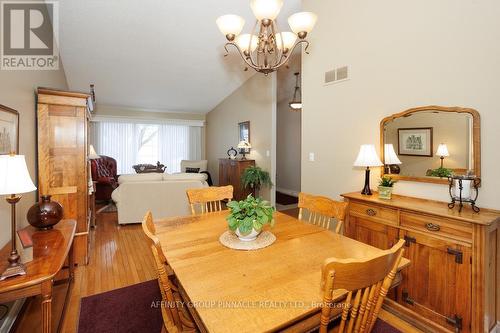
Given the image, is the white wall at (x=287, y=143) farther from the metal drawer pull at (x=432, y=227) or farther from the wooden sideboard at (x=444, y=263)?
the metal drawer pull at (x=432, y=227)

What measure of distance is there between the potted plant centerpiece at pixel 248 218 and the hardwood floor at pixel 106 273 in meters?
1.06

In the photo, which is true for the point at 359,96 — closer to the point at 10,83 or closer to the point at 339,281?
the point at 339,281

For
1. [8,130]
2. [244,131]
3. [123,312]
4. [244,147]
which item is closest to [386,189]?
[123,312]

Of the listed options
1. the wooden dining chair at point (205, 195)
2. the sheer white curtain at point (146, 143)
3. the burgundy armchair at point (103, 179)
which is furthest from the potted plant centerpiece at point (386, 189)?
the sheer white curtain at point (146, 143)

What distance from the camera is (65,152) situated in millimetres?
2564

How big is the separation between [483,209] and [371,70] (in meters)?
1.58

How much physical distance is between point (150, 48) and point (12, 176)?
372cm

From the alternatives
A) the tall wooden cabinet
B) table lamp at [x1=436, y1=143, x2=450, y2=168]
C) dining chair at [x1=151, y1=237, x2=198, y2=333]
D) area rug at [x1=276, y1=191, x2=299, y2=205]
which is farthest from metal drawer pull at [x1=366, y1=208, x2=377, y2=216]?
area rug at [x1=276, y1=191, x2=299, y2=205]

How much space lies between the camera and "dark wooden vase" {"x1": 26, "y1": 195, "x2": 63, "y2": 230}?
199 cm

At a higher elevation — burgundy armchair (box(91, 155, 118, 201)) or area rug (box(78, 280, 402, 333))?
burgundy armchair (box(91, 155, 118, 201))

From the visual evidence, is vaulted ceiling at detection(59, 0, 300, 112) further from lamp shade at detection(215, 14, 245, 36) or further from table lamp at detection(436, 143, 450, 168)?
table lamp at detection(436, 143, 450, 168)

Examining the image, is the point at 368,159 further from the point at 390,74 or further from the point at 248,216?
the point at 248,216

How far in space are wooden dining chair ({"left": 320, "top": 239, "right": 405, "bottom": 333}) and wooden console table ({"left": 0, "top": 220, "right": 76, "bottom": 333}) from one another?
138 centimetres

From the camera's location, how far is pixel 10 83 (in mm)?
1939
